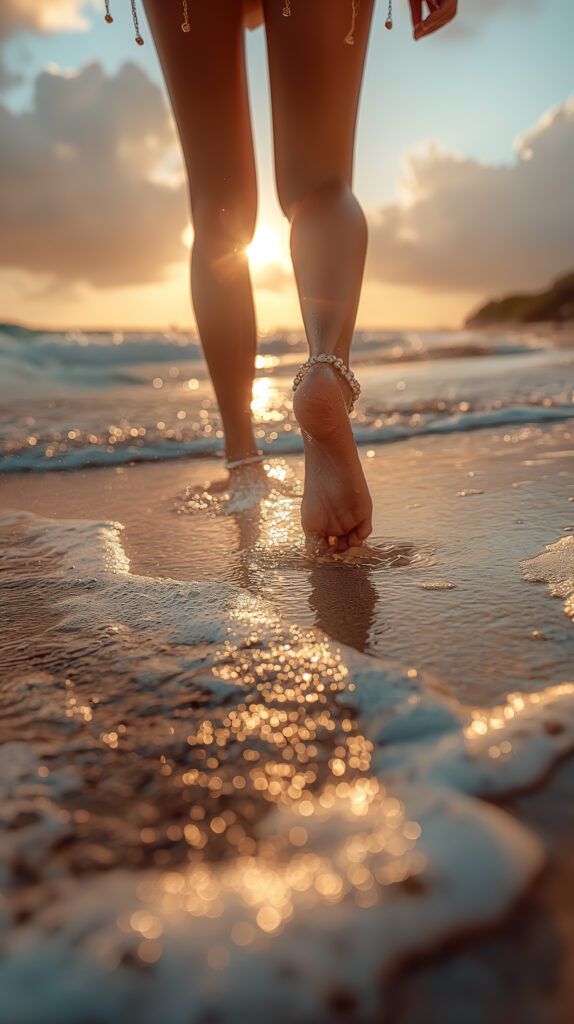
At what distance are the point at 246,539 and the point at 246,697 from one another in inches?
27.3

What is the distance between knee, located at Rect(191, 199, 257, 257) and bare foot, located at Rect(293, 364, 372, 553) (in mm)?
746

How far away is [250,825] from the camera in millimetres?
618

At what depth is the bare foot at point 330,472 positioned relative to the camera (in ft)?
4.40

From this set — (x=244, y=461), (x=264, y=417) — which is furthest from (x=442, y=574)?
(x=264, y=417)

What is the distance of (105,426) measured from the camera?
3.17m

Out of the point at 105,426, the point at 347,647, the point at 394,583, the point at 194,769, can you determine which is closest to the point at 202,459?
the point at 105,426

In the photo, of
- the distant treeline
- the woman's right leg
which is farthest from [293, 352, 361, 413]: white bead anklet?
the distant treeline

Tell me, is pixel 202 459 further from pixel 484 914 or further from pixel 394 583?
pixel 484 914

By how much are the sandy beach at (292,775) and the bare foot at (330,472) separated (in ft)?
0.20

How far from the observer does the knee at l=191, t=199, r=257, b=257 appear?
193 cm

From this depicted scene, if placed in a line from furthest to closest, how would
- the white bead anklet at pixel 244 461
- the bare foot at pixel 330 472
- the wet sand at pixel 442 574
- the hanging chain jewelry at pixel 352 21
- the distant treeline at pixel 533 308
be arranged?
the distant treeline at pixel 533 308, the white bead anklet at pixel 244 461, the hanging chain jewelry at pixel 352 21, the bare foot at pixel 330 472, the wet sand at pixel 442 574

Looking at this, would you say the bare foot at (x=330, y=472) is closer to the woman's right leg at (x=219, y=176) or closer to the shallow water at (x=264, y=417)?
the woman's right leg at (x=219, y=176)

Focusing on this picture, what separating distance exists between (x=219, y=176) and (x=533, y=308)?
87.5 ft

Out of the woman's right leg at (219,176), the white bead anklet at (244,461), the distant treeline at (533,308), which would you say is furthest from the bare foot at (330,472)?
the distant treeline at (533,308)
